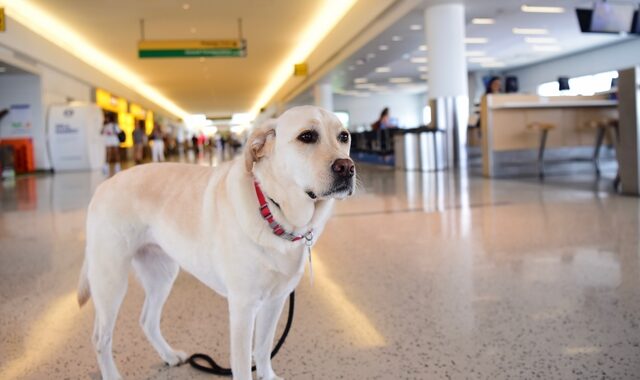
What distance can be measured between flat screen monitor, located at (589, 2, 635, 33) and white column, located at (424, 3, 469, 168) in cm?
278

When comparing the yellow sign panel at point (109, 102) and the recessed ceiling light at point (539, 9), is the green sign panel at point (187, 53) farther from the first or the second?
the yellow sign panel at point (109, 102)

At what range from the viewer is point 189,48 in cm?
1538

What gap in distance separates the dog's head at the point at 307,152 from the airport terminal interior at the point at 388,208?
0.04ft

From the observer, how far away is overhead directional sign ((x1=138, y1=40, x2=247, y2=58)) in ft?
50.0

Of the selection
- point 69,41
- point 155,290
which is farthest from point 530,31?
point 155,290

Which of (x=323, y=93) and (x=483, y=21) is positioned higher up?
(x=483, y=21)

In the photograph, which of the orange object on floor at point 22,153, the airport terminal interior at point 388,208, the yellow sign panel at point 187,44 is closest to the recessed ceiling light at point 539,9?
the airport terminal interior at point 388,208

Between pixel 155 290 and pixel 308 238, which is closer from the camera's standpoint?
pixel 308 238

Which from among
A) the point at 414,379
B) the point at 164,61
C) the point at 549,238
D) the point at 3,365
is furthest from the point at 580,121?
the point at 164,61

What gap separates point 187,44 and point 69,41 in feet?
18.1

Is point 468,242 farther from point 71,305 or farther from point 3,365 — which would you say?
point 3,365

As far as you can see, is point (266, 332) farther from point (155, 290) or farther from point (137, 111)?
point (137, 111)

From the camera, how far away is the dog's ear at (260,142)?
1399 millimetres

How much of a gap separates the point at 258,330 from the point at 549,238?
2.87m
